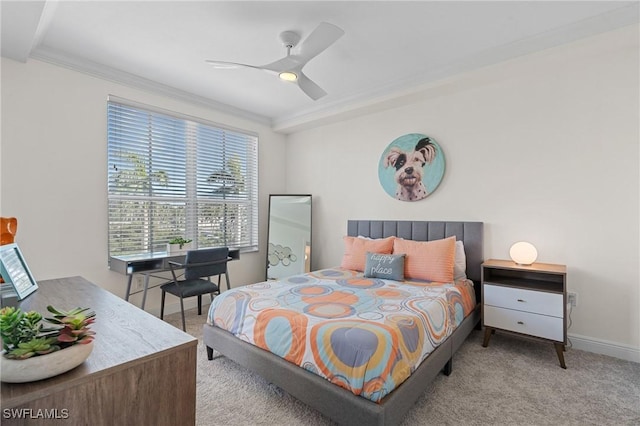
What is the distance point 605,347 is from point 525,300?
0.81 metres

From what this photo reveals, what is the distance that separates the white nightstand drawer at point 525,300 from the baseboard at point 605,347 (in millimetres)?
589

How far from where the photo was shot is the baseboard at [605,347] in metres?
2.53

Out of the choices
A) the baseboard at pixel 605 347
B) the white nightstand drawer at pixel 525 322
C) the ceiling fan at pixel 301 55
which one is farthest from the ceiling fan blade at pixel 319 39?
the baseboard at pixel 605 347

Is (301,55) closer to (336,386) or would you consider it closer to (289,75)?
(289,75)

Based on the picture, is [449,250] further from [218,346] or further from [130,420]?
[130,420]

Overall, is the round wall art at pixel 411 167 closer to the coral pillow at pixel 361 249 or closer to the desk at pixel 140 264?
the coral pillow at pixel 361 249

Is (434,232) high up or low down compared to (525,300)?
up

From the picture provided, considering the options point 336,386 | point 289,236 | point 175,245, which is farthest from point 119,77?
point 336,386

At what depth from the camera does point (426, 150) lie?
3600mm

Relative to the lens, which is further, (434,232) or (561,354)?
(434,232)

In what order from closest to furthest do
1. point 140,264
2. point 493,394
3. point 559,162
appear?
1. point 493,394
2. point 559,162
3. point 140,264

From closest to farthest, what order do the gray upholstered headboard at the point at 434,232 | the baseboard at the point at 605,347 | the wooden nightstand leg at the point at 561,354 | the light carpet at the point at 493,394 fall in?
the light carpet at the point at 493,394, the wooden nightstand leg at the point at 561,354, the baseboard at the point at 605,347, the gray upholstered headboard at the point at 434,232

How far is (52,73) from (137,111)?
748 mm

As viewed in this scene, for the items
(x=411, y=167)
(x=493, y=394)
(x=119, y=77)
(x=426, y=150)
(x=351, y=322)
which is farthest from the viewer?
(x=411, y=167)
